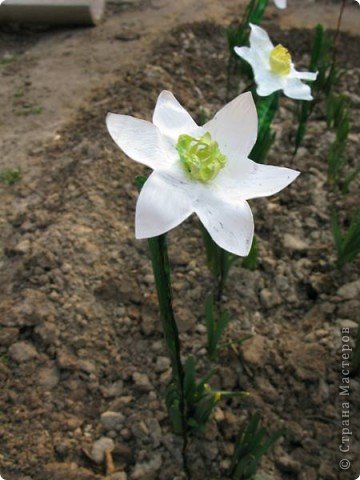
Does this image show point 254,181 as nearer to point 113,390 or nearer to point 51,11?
point 113,390

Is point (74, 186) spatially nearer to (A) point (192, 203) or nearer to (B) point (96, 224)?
(B) point (96, 224)

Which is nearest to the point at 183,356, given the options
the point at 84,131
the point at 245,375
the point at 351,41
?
the point at 245,375

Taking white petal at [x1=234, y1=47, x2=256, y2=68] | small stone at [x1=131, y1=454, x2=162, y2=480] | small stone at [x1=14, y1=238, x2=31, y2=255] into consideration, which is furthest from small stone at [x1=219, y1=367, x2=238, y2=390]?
white petal at [x1=234, y1=47, x2=256, y2=68]

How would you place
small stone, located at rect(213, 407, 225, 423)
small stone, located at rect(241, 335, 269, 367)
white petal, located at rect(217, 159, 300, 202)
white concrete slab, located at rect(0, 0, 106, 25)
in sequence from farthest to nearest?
white concrete slab, located at rect(0, 0, 106, 25) → small stone, located at rect(241, 335, 269, 367) → small stone, located at rect(213, 407, 225, 423) → white petal, located at rect(217, 159, 300, 202)

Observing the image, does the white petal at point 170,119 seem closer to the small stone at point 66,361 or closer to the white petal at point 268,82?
the white petal at point 268,82

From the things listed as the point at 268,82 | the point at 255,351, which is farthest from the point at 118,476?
the point at 268,82

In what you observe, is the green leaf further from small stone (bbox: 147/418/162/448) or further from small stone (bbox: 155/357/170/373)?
small stone (bbox: 147/418/162/448)

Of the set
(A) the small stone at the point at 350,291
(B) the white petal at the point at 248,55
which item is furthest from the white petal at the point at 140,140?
(A) the small stone at the point at 350,291
